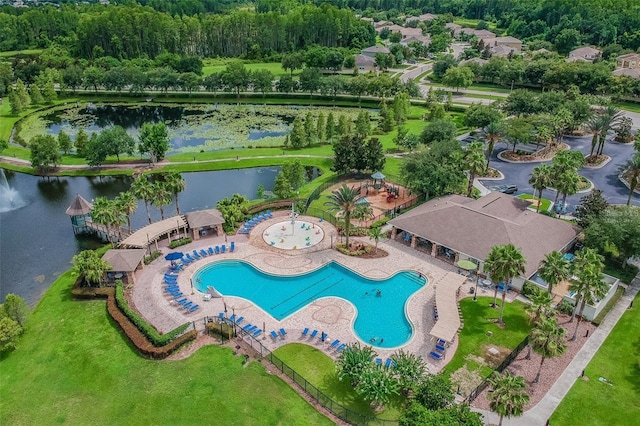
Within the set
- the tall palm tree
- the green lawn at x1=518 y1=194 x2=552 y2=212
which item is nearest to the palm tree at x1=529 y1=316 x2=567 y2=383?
the tall palm tree

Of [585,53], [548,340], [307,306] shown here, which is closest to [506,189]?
[548,340]

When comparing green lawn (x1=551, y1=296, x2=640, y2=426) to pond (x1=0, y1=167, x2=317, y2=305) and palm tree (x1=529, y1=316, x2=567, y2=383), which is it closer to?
palm tree (x1=529, y1=316, x2=567, y2=383)

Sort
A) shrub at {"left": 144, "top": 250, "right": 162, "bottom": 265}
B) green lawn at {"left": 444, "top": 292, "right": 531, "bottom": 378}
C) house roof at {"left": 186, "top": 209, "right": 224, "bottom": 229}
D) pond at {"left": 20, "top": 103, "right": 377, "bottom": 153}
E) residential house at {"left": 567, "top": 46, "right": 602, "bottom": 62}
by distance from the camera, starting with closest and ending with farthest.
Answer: green lawn at {"left": 444, "top": 292, "right": 531, "bottom": 378}, shrub at {"left": 144, "top": 250, "right": 162, "bottom": 265}, house roof at {"left": 186, "top": 209, "right": 224, "bottom": 229}, pond at {"left": 20, "top": 103, "right": 377, "bottom": 153}, residential house at {"left": 567, "top": 46, "right": 602, "bottom": 62}

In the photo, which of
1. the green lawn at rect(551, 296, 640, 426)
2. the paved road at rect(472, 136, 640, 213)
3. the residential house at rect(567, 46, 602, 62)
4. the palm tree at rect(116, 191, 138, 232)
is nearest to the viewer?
the green lawn at rect(551, 296, 640, 426)

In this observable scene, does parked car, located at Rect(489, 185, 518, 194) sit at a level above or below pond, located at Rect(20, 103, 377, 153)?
below

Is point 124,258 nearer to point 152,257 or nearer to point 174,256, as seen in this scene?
point 152,257

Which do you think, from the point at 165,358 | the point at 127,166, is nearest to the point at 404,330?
the point at 165,358

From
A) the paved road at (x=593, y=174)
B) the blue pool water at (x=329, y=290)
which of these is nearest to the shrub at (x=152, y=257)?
the blue pool water at (x=329, y=290)

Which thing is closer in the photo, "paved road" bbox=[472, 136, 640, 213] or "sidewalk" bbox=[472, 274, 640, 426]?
"sidewalk" bbox=[472, 274, 640, 426]
